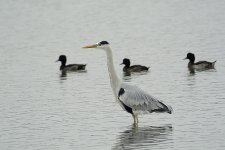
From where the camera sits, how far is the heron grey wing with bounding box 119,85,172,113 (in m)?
15.2

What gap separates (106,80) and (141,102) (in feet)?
21.7

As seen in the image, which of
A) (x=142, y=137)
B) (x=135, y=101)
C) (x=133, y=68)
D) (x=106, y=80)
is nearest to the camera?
(x=142, y=137)

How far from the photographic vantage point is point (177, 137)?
45.8ft

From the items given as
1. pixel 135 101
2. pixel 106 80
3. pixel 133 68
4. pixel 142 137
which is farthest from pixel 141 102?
pixel 133 68

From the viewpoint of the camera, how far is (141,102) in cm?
1525

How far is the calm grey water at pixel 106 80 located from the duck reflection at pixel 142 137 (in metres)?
0.02

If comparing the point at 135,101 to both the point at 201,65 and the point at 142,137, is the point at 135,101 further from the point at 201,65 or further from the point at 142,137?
the point at 201,65

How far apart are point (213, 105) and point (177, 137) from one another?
3.15m

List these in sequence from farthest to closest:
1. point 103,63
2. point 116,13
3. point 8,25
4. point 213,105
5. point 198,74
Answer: point 116,13 → point 8,25 → point 103,63 → point 198,74 → point 213,105

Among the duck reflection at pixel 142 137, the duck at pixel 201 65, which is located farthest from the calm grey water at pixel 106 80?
the duck at pixel 201 65

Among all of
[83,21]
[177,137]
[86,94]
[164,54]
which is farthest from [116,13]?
[177,137]

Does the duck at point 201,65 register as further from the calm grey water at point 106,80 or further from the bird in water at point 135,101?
the bird in water at point 135,101

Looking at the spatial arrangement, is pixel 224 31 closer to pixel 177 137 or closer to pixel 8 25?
pixel 8 25

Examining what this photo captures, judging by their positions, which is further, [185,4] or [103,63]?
[185,4]
